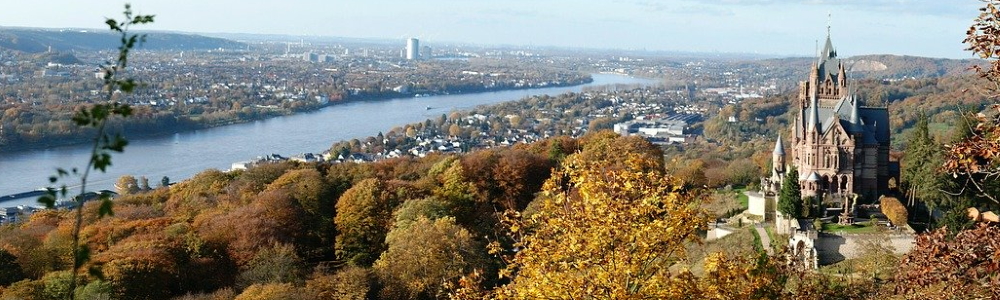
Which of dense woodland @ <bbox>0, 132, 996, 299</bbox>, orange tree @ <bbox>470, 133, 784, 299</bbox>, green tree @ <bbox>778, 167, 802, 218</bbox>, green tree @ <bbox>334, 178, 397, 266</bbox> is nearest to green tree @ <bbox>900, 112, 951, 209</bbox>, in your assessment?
green tree @ <bbox>778, 167, 802, 218</bbox>

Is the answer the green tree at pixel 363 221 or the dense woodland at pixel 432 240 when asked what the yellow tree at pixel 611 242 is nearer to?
A: the dense woodland at pixel 432 240

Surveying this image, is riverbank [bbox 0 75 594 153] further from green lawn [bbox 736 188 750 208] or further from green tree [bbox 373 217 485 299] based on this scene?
green lawn [bbox 736 188 750 208]

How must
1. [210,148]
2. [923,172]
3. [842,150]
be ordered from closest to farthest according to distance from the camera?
[923,172]
[842,150]
[210,148]

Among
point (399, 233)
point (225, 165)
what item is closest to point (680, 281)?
point (399, 233)

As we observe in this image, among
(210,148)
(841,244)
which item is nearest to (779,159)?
(841,244)

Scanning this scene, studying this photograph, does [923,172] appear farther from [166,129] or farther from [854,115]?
[166,129]

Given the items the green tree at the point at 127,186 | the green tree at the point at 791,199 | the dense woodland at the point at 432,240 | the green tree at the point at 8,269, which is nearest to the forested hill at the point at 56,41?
the green tree at the point at 127,186

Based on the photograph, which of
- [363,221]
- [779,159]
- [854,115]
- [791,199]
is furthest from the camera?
[779,159]
